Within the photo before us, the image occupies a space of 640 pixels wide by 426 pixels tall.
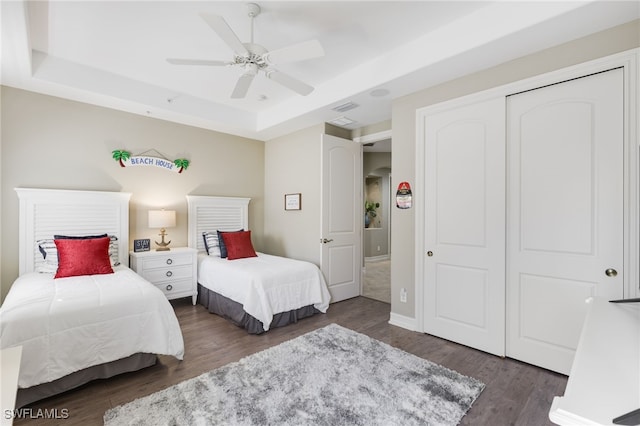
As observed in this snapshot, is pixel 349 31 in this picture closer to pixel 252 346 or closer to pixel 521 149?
pixel 521 149

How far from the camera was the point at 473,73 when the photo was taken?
2.83 m

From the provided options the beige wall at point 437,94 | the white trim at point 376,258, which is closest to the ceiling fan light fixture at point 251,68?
the beige wall at point 437,94

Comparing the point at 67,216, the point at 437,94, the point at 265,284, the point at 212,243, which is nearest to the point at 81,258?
the point at 67,216

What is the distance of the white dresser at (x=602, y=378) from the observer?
0.74 m

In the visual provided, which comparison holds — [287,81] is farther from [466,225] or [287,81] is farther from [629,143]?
[629,143]

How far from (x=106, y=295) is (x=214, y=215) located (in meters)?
2.51

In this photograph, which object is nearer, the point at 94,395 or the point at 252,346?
the point at 94,395

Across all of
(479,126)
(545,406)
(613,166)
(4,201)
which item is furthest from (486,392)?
(4,201)

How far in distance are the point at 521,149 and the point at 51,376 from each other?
3908 millimetres

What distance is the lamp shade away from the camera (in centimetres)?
391

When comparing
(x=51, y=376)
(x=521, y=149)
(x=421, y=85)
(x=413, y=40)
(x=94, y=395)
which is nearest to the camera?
(x=51, y=376)

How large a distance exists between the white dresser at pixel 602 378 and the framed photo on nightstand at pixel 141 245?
437 centimetres

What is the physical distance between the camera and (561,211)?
92.9 inches

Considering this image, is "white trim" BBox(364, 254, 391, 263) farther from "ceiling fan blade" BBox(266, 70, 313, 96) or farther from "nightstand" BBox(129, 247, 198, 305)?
"ceiling fan blade" BBox(266, 70, 313, 96)
